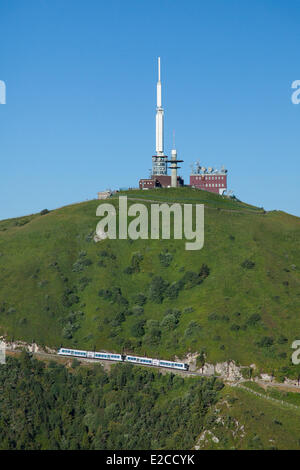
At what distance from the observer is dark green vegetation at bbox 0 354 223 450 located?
165250 mm

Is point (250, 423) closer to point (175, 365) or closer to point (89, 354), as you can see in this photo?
point (175, 365)

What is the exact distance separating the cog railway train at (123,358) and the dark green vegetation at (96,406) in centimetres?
270

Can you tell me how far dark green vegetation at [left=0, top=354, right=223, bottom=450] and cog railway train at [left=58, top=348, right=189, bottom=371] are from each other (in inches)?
106

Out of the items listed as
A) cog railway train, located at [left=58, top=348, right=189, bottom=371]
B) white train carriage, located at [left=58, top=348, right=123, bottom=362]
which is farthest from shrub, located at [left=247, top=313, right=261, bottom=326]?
white train carriage, located at [left=58, top=348, right=123, bottom=362]

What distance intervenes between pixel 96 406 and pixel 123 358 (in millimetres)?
13770

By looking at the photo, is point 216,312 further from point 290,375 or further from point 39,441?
point 39,441

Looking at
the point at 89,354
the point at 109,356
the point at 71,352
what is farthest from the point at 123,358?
the point at 71,352

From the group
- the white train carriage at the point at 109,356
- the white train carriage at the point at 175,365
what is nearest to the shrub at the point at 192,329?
the white train carriage at the point at 175,365

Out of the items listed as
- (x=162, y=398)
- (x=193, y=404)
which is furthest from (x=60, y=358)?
(x=193, y=404)

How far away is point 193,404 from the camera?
164m

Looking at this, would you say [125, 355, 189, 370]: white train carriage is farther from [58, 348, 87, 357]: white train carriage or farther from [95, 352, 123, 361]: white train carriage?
[58, 348, 87, 357]: white train carriage

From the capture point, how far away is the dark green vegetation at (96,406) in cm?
16525

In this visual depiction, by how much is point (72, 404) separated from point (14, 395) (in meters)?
13.1
